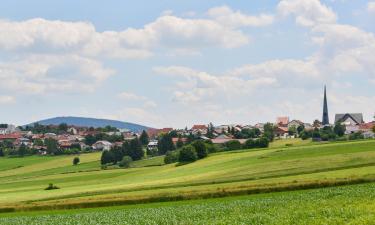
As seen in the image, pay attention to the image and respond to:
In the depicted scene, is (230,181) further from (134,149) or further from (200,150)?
(134,149)

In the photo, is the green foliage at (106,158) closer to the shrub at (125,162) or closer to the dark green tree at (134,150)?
the dark green tree at (134,150)

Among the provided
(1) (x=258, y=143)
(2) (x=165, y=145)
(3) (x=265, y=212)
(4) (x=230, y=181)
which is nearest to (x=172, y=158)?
(1) (x=258, y=143)

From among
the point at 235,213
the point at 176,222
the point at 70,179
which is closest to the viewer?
the point at 176,222

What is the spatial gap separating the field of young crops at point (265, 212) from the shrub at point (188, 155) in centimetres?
8261

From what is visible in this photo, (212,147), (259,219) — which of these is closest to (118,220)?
(259,219)

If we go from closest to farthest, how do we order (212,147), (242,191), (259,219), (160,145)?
(259,219), (242,191), (212,147), (160,145)

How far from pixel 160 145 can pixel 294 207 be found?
16024cm

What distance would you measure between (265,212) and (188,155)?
97.3 m

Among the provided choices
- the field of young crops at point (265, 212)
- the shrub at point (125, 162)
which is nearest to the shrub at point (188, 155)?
the shrub at point (125, 162)

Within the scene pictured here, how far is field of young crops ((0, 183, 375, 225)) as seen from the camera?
31.2 m

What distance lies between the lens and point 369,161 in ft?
238

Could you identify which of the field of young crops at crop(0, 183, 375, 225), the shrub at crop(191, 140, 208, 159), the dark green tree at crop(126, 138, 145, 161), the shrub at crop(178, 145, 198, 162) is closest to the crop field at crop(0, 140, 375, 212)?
the field of young crops at crop(0, 183, 375, 225)

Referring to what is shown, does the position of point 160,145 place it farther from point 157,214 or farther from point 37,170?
point 157,214

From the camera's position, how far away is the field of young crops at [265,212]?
3122cm
